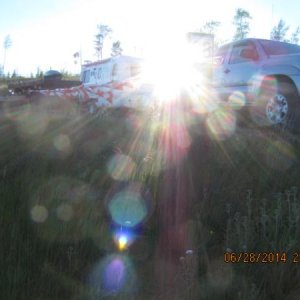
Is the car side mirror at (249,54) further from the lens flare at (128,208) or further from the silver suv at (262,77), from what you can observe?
the lens flare at (128,208)

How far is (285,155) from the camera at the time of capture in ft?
21.7

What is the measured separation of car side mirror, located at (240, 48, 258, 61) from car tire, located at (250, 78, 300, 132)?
92cm

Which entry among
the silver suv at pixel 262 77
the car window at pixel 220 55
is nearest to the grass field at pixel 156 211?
the silver suv at pixel 262 77

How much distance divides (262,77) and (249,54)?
106 cm

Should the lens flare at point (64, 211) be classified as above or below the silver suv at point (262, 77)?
below

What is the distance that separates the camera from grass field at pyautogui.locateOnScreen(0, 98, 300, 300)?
407 centimetres

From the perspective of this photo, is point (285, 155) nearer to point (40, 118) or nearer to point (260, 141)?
point (260, 141)

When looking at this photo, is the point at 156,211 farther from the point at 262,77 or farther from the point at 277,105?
the point at 262,77

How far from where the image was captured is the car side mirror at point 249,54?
10676 mm

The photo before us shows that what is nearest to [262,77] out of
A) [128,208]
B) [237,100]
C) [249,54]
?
[237,100]
